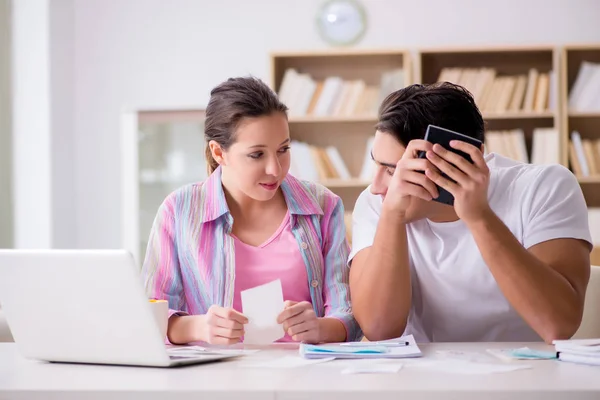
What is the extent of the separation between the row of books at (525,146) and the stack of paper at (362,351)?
3.08 meters

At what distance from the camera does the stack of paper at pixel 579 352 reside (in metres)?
1.33

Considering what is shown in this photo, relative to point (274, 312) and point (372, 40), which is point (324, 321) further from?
point (372, 40)

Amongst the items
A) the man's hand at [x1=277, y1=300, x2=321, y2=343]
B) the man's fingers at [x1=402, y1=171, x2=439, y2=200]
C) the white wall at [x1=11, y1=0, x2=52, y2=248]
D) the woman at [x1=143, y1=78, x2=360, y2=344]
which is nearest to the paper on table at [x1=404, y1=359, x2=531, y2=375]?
the man's hand at [x1=277, y1=300, x2=321, y2=343]

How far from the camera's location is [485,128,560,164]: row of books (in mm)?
4363

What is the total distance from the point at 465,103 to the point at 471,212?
32 cm

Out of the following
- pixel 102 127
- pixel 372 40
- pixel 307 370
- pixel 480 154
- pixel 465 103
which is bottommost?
pixel 307 370

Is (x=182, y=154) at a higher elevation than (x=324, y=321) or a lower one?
higher

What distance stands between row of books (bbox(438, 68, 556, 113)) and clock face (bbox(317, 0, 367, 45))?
61 centimetres

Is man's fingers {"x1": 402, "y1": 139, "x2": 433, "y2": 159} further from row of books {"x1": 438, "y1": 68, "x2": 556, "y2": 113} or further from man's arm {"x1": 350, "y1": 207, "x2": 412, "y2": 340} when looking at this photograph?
row of books {"x1": 438, "y1": 68, "x2": 556, "y2": 113}

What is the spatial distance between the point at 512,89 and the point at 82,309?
3.53 meters

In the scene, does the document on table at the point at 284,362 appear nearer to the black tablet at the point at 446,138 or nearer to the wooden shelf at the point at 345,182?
the black tablet at the point at 446,138

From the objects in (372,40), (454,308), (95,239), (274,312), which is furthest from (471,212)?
(95,239)

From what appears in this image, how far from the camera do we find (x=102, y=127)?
16.4 feet

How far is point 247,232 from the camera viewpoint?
2.02m
